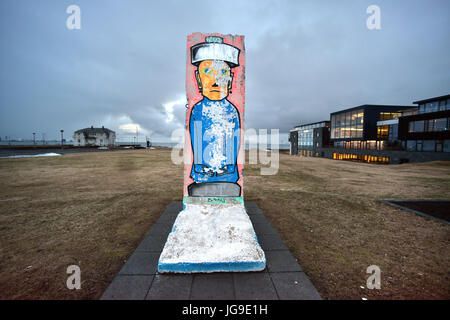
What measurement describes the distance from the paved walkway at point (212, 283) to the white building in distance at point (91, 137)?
3529 inches

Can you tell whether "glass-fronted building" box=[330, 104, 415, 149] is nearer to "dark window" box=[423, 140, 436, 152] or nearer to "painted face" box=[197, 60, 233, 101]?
"dark window" box=[423, 140, 436, 152]

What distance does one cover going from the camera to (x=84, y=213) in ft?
19.0

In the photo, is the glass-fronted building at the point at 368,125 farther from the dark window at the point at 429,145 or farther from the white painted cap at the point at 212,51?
the white painted cap at the point at 212,51

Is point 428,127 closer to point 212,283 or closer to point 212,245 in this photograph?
point 212,245

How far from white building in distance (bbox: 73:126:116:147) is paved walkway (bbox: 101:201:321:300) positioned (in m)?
89.6

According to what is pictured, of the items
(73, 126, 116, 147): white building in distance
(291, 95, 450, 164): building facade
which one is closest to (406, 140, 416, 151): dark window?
(291, 95, 450, 164): building facade

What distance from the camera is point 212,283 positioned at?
110 inches

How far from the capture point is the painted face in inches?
200

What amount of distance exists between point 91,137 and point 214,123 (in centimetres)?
9121
